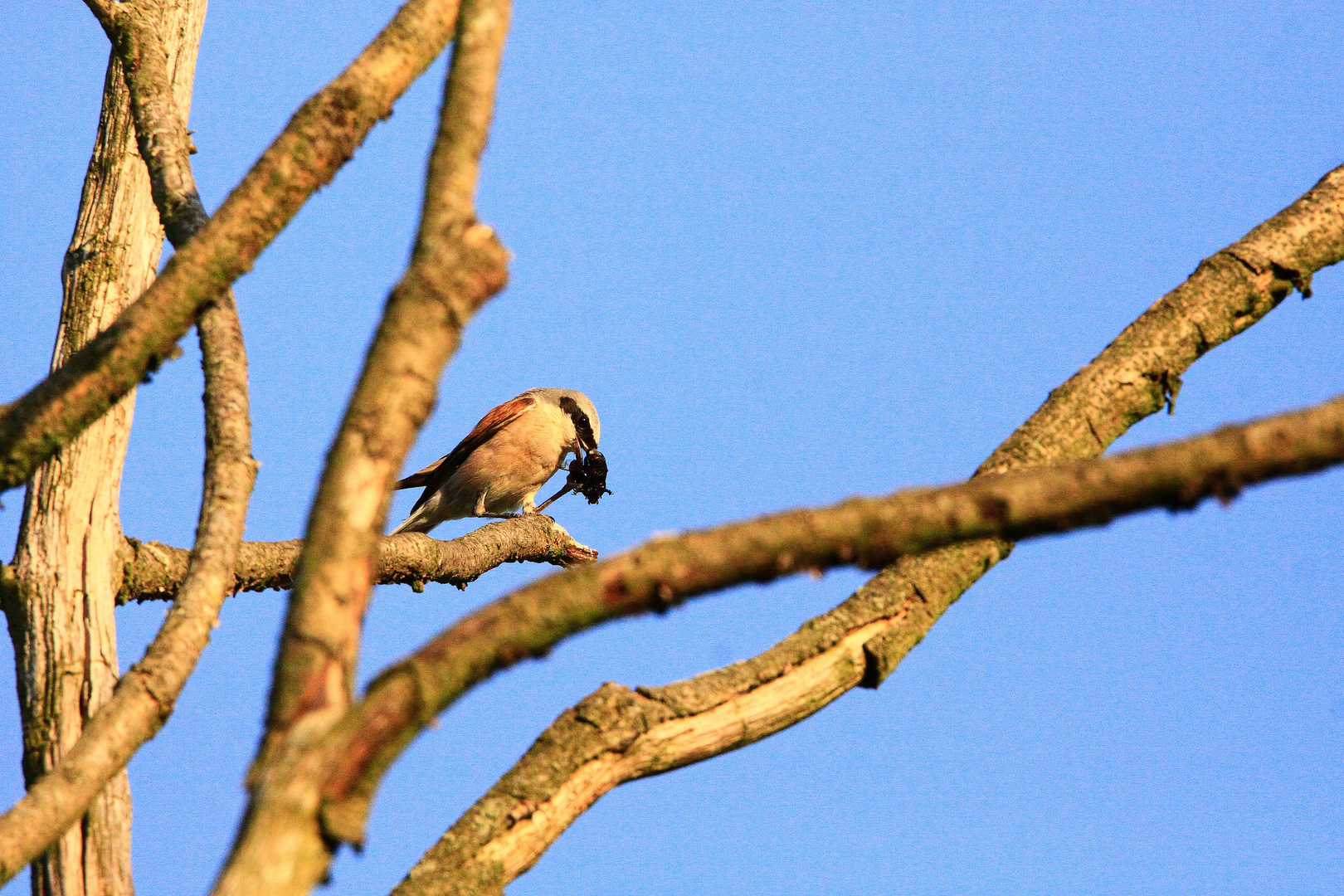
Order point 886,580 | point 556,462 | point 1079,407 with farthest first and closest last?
point 556,462 < point 1079,407 < point 886,580

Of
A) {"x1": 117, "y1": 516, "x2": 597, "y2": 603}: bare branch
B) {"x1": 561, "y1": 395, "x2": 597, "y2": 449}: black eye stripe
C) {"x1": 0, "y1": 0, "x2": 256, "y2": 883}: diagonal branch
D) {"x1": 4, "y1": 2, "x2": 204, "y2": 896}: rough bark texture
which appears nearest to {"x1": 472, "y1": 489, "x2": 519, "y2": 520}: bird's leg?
{"x1": 561, "y1": 395, "x2": 597, "y2": 449}: black eye stripe

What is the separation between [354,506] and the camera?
6.36ft

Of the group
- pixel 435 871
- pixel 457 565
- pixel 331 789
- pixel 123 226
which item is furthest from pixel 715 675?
pixel 457 565

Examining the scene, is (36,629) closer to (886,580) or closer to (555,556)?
(886,580)

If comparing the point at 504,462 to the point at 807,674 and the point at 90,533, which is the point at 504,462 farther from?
the point at 807,674

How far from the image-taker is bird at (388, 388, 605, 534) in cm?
966

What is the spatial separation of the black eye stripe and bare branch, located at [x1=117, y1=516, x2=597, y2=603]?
6.96 ft

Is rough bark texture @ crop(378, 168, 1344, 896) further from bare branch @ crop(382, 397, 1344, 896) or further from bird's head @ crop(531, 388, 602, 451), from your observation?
bird's head @ crop(531, 388, 602, 451)

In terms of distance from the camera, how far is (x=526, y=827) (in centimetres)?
279

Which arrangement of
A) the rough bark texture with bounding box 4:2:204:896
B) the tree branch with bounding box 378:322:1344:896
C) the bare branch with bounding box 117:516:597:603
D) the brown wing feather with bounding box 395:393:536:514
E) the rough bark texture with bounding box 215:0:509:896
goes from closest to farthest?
1. the rough bark texture with bounding box 215:0:509:896
2. the tree branch with bounding box 378:322:1344:896
3. the rough bark texture with bounding box 4:2:204:896
4. the bare branch with bounding box 117:516:597:603
5. the brown wing feather with bounding box 395:393:536:514

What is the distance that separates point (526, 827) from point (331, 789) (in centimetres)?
115

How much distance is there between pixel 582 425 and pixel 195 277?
290 inches

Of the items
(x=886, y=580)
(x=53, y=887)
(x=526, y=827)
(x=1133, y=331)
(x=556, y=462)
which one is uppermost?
(x=556, y=462)

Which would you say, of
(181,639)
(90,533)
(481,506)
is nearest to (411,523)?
(481,506)
